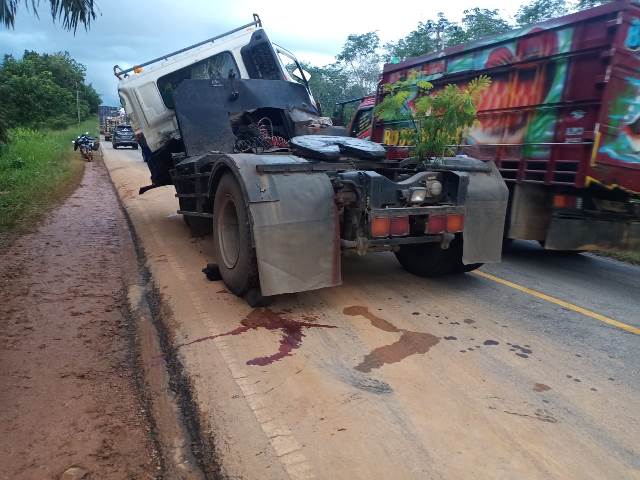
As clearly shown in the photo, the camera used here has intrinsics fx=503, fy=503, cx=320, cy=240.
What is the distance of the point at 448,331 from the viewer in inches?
159

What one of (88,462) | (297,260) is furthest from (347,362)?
(88,462)

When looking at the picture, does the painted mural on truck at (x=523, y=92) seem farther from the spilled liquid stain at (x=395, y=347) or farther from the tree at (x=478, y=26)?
the tree at (x=478, y=26)

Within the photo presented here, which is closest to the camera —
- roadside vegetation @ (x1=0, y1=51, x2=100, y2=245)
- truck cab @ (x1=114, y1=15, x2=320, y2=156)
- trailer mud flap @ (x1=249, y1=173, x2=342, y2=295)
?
trailer mud flap @ (x1=249, y1=173, x2=342, y2=295)

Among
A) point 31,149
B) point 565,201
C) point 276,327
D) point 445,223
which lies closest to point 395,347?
point 276,327

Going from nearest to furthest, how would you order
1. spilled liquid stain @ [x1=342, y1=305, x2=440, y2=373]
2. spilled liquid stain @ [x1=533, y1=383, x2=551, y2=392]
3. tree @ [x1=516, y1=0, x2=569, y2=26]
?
spilled liquid stain @ [x1=533, y1=383, x2=551, y2=392] → spilled liquid stain @ [x1=342, y1=305, x2=440, y2=373] → tree @ [x1=516, y1=0, x2=569, y2=26]

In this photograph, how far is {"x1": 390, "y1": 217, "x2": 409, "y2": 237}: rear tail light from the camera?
4.20 m

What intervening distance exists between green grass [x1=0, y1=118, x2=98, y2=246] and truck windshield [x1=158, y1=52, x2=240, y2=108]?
3041 mm

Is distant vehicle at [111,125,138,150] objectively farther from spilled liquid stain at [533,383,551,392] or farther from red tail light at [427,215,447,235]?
spilled liquid stain at [533,383,551,392]

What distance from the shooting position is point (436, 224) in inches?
173

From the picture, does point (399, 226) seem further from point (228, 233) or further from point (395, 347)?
point (228, 233)

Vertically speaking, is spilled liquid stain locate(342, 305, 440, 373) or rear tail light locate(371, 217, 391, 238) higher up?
rear tail light locate(371, 217, 391, 238)

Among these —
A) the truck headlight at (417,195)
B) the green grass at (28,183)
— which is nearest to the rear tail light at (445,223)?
the truck headlight at (417,195)

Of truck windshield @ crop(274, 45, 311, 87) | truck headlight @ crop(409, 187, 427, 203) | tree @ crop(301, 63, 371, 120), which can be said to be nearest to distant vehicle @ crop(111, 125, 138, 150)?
tree @ crop(301, 63, 371, 120)

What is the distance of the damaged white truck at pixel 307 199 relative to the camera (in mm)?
4082
